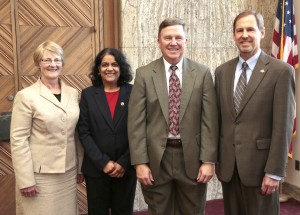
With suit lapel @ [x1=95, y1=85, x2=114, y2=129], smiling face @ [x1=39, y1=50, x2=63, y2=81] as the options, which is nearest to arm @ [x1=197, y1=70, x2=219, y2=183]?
suit lapel @ [x1=95, y1=85, x2=114, y2=129]

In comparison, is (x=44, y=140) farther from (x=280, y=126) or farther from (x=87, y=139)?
(x=280, y=126)

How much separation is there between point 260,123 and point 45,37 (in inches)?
93.1

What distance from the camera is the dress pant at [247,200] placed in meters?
2.15

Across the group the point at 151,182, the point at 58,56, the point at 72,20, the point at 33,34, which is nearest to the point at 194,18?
the point at 72,20

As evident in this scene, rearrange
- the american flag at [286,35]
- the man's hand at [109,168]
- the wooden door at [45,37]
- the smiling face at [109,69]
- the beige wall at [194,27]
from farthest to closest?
the american flag at [286,35] < the beige wall at [194,27] < the wooden door at [45,37] < the smiling face at [109,69] < the man's hand at [109,168]

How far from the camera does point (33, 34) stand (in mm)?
3455

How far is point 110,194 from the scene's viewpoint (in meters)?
2.54

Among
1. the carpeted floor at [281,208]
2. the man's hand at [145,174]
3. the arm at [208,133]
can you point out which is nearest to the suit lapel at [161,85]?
the arm at [208,133]

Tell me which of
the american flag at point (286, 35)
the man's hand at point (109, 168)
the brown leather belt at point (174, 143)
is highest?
the american flag at point (286, 35)

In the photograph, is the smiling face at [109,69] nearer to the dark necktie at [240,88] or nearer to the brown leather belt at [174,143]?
the brown leather belt at [174,143]

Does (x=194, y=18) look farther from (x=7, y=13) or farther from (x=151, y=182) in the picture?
(x=151, y=182)

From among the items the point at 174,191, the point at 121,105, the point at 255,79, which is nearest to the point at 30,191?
the point at 121,105

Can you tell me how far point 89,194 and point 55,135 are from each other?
52cm

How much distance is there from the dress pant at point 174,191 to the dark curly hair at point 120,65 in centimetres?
65
